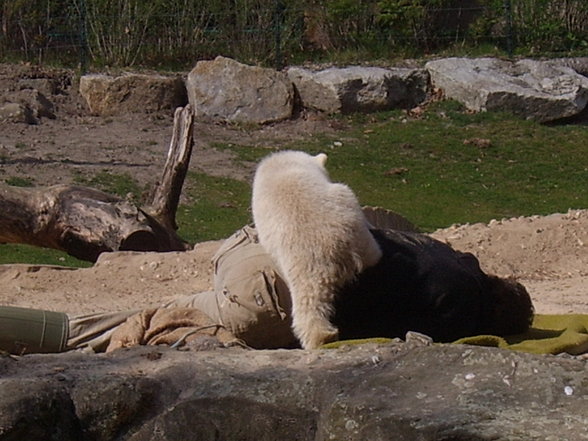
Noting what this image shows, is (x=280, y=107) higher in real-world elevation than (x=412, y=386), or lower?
lower

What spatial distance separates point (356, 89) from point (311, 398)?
586 inches

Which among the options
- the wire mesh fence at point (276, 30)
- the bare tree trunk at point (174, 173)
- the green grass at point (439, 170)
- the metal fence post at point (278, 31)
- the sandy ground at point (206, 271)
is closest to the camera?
the sandy ground at point (206, 271)

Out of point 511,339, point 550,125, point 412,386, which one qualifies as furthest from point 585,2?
point 412,386

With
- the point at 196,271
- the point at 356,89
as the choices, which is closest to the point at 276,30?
the point at 356,89

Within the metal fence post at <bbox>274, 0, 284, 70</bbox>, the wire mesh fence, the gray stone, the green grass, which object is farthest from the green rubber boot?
the gray stone

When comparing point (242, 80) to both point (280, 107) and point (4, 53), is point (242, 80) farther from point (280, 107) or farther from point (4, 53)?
point (4, 53)

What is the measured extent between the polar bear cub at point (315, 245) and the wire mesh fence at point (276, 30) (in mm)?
14910

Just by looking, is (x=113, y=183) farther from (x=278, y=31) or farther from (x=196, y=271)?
(x=278, y=31)

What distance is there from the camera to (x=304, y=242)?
4750 millimetres

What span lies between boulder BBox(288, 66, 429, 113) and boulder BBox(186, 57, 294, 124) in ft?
1.13

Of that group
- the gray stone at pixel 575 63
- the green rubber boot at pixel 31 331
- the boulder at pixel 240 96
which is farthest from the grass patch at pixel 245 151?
the green rubber boot at pixel 31 331

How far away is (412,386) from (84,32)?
656 inches

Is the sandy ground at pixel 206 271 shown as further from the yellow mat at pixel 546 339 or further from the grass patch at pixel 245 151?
the grass patch at pixel 245 151

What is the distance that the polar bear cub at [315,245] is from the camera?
473 centimetres
